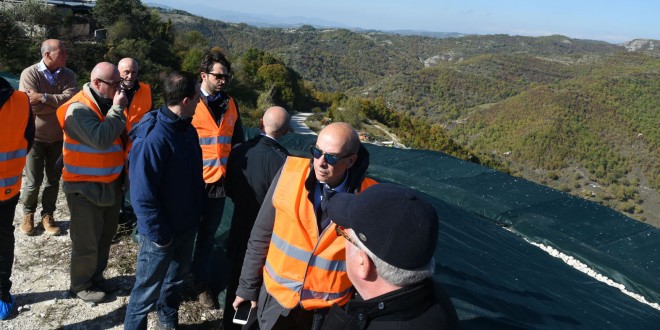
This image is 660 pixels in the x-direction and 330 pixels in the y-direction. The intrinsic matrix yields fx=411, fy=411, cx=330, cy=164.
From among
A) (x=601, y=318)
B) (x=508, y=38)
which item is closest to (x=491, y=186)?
(x=601, y=318)

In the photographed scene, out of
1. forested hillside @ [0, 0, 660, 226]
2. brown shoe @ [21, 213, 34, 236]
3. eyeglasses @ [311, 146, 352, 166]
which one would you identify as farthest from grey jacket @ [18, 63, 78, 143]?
forested hillside @ [0, 0, 660, 226]

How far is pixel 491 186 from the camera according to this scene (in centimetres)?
516

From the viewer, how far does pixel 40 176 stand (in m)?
3.44

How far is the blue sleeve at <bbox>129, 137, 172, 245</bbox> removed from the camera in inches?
80.0

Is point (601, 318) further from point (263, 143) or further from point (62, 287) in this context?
point (62, 287)

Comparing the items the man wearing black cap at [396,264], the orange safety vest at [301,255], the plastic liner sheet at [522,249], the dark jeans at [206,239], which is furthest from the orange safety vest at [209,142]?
the man wearing black cap at [396,264]

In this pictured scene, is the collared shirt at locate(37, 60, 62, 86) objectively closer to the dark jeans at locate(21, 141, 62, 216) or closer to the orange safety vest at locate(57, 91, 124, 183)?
the dark jeans at locate(21, 141, 62, 216)

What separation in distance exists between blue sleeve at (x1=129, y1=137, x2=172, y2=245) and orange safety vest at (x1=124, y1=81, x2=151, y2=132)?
814mm

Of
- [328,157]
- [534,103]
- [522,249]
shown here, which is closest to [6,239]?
[328,157]

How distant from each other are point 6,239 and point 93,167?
0.64m

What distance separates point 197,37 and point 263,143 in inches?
719

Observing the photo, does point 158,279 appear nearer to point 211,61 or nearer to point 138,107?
point 138,107

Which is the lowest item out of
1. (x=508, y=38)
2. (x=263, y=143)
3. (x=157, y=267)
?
(x=157, y=267)

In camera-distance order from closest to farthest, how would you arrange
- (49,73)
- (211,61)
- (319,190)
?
(319,190)
(211,61)
(49,73)
